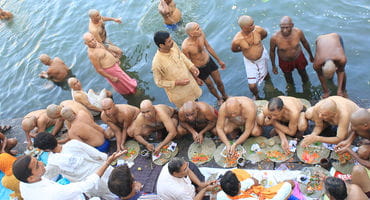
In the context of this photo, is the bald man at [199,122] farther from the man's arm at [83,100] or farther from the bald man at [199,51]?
the man's arm at [83,100]

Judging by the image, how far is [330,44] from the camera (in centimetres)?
600

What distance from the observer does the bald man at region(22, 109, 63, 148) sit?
7.26m

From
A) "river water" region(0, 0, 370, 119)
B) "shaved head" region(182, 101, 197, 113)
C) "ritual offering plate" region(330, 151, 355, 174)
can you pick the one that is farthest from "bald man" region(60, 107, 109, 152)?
"ritual offering plate" region(330, 151, 355, 174)

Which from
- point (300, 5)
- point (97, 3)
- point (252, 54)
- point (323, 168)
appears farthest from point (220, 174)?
point (97, 3)

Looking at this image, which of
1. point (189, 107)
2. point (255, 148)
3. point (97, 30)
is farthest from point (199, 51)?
point (97, 30)

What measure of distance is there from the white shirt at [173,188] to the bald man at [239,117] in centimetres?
126

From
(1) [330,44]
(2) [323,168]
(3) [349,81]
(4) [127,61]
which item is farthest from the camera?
(4) [127,61]

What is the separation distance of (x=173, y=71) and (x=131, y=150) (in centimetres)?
177

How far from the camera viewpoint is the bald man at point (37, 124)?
726 centimetres

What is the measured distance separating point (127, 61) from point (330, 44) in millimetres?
5864

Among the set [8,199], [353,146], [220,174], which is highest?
[353,146]

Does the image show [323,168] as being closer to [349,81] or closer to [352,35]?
[349,81]

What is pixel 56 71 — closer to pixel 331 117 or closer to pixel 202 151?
pixel 202 151

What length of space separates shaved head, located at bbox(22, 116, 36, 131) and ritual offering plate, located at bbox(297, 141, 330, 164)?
18.0 feet
